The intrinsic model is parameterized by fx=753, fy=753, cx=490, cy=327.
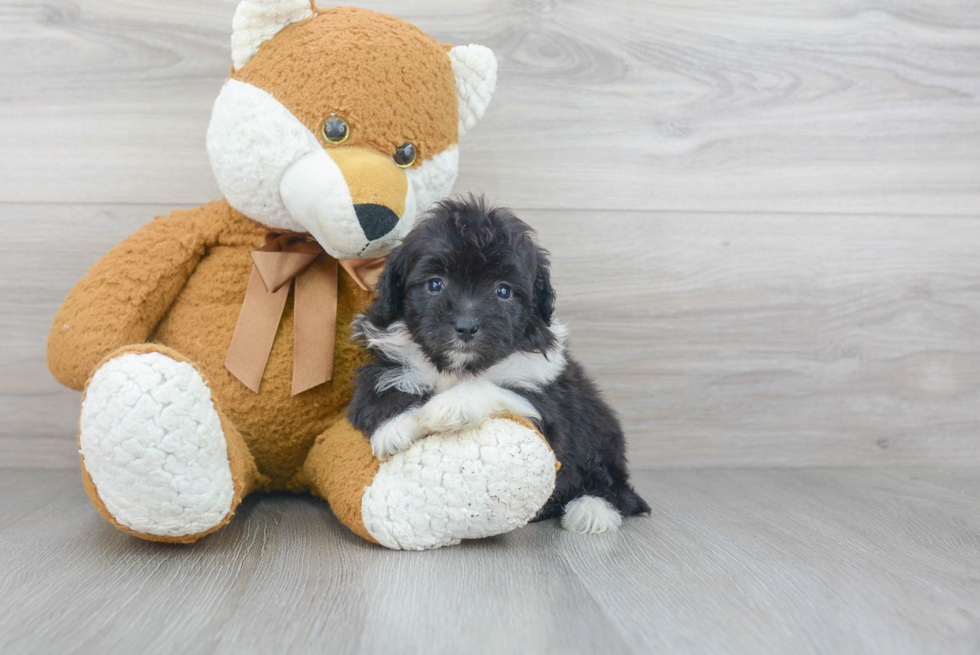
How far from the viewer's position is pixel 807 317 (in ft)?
7.27

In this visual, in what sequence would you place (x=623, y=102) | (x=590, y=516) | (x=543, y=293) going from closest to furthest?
1. (x=543, y=293)
2. (x=590, y=516)
3. (x=623, y=102)

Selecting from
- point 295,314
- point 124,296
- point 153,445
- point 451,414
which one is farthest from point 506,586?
point 124,296

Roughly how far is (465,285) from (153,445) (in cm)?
57

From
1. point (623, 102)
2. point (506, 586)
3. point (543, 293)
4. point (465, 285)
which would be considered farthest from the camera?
point (623, 102)

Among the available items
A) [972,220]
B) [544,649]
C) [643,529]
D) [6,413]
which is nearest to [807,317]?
[972,220]

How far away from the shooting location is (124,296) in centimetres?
153

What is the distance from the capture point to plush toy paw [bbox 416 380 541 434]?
1.29 meters

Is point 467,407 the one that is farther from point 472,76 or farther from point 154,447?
point 472,76

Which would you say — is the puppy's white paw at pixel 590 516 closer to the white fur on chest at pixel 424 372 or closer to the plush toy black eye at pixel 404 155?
the white fur on chest at pixel 424 372

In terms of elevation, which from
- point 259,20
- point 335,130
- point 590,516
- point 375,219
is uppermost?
point 259,20

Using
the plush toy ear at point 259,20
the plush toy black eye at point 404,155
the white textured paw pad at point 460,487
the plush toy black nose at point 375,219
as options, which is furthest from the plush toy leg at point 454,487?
the plush toy ear at point 259,20

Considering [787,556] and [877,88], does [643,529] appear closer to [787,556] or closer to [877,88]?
[787,556]

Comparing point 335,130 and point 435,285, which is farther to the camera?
point 335,130

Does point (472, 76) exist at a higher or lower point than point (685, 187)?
higher
